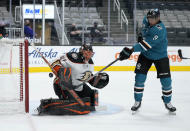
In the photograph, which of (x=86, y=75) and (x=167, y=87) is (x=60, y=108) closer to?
(x=86, y=75)

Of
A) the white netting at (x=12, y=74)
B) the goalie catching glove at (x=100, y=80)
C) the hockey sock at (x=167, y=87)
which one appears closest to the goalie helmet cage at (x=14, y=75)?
the white netting at (x=12, y=74)

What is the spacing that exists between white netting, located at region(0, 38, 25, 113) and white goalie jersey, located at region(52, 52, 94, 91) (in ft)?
1.24

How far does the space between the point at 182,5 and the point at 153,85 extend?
443 centimetres

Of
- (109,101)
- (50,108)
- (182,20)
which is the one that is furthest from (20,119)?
(182,20)

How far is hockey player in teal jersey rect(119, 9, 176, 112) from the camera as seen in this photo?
3117mm

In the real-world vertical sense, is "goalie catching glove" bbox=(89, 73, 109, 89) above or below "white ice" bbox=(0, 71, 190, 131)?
above

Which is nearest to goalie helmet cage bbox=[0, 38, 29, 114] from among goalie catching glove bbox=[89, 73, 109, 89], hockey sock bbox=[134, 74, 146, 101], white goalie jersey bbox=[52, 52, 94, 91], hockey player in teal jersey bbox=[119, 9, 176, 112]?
white goalie jersey bbox=[52, 52, 94, 91]

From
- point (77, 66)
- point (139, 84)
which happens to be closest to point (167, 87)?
point (139, 84)

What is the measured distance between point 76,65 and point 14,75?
29.9 inches

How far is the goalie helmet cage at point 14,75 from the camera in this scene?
314cm

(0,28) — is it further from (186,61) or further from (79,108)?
(79,108)

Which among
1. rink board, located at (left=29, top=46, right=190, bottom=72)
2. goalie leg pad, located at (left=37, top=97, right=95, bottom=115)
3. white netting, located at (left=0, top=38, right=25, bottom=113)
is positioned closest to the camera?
goalie leg pad, located at (left=37, top=97, right=95, bottom=115)

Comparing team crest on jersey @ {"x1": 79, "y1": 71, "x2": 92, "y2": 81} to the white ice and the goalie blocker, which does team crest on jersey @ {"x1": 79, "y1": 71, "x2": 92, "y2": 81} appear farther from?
the white ice

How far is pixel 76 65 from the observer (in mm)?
3160
